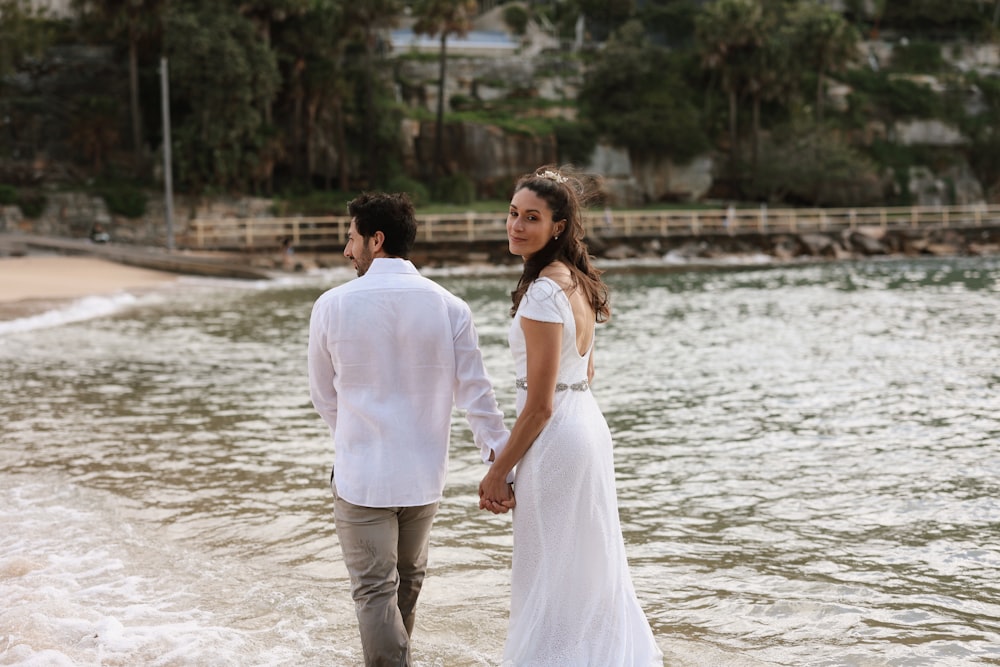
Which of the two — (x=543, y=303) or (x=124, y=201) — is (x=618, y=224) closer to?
(x=124, y=201)

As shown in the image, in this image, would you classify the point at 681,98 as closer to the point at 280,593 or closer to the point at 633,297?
the point at 633,297

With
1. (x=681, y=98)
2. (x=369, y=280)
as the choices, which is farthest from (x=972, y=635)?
(x=681, y=98)

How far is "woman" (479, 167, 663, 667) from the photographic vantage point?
3613 mm

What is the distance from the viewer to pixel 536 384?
11.5 feet

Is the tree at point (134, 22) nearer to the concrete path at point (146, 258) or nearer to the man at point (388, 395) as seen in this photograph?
the concrete path at point (146, 258)

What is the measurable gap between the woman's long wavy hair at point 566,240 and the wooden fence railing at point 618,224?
36494mm

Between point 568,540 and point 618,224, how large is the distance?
4751 cm

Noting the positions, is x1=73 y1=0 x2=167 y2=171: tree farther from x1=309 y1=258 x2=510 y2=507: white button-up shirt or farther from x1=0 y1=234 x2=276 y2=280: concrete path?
x1=309 y1=258 x2=510 y2=507: white button-up shirt

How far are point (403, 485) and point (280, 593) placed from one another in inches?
89.6

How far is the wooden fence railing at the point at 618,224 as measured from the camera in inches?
1662

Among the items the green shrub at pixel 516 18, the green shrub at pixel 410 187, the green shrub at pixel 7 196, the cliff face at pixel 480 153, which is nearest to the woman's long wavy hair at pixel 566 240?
the green shrub at pixel 7 196

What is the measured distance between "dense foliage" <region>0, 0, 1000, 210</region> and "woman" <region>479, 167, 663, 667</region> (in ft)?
139

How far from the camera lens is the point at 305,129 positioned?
50.4 metres

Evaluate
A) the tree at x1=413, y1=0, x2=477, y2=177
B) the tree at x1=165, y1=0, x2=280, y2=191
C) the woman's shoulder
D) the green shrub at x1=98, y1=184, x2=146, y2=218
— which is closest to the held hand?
the woman's shoulder
